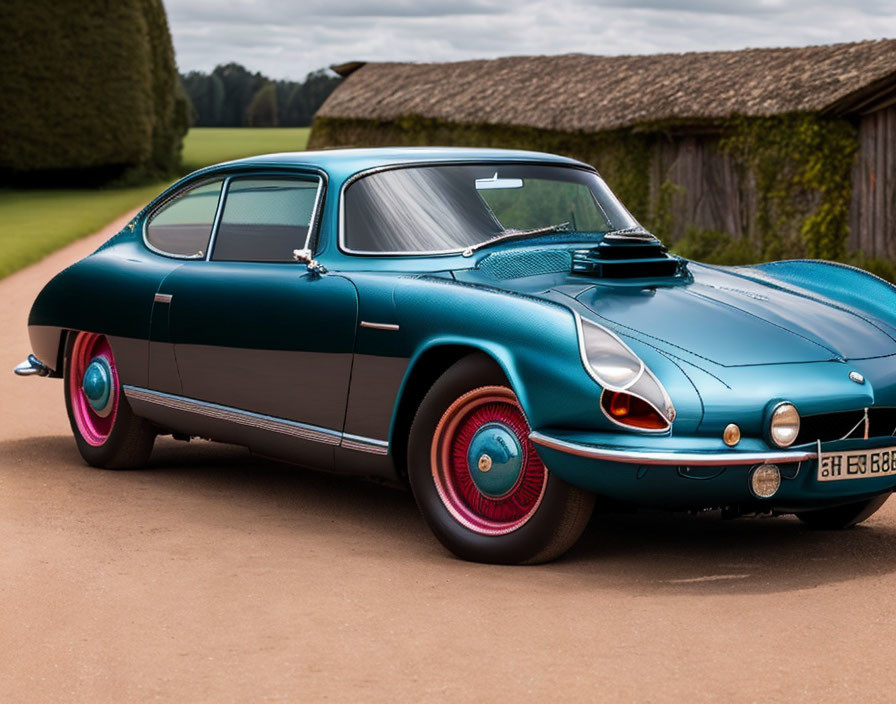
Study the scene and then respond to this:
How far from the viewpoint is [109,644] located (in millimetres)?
4559

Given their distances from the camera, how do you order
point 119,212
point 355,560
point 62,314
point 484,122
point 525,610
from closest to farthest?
point 525,610 < point 355,560 < point 62,314 < point 484,122 < point 119,212

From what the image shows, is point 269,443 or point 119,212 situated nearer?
point 269,443

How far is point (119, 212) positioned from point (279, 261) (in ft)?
95.5

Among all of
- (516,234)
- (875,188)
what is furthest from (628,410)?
(875,188)

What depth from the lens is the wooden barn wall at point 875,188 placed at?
59.8ft

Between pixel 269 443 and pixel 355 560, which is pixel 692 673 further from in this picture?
pixel 269 443

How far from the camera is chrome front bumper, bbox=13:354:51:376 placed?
8266 mm

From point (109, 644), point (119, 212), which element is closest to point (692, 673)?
point (109, 644)

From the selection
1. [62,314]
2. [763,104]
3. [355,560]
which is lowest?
[355,560]

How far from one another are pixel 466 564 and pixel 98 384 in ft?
9.71

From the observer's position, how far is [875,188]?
61.0 feet

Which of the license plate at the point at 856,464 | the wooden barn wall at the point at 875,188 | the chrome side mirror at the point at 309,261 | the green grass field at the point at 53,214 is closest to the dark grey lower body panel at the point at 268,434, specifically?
the chrome side mirror at the point at 309,261

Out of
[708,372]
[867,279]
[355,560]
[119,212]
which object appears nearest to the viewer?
[708,372]

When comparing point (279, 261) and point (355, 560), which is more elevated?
point (279, 261)
